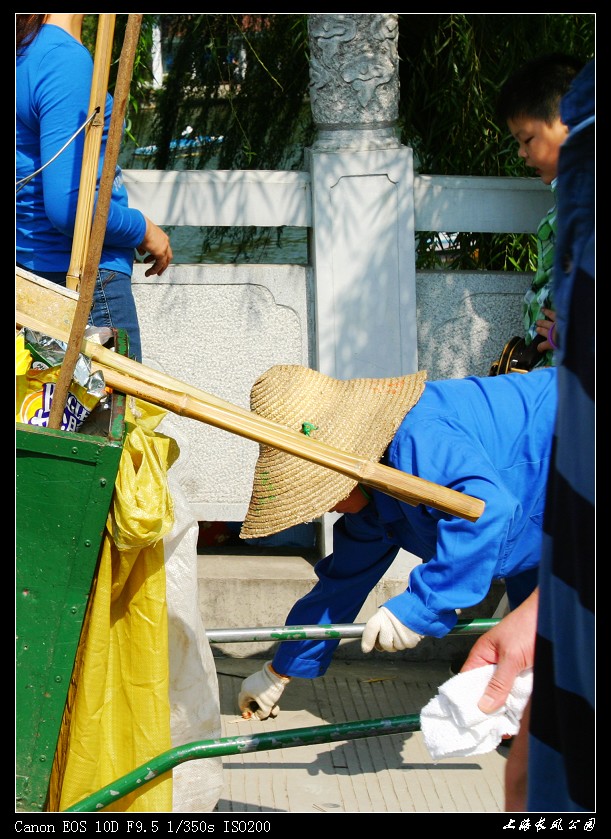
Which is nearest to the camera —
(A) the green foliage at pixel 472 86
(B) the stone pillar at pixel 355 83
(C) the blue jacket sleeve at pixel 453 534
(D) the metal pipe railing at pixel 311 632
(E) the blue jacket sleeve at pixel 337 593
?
(C) the blue jacket sleeve at pixel 453 534

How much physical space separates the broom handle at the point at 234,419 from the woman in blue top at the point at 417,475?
0.24 m

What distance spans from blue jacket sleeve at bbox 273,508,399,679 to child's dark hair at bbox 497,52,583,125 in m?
1.45

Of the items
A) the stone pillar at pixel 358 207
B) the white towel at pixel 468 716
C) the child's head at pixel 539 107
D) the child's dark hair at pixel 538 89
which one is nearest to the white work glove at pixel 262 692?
the white towel at pixel 468 716

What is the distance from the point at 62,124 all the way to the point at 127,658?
53.6 inches

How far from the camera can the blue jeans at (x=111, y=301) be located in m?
2.74

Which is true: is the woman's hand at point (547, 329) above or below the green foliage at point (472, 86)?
below

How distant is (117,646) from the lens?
2.01 metres

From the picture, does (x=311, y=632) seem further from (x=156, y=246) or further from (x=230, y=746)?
(x=156, y=246)

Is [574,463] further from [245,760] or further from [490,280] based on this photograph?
[490,280]

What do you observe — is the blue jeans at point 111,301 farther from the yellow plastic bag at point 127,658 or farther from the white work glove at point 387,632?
the white work glove at point 387,632

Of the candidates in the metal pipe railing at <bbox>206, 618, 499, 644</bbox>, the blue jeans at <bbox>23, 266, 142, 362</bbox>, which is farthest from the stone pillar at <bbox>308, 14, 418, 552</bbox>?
the metal pipe railing at <bbox>206, 618, 499, 644</bbox>

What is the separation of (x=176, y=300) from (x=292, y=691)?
4.90 feet

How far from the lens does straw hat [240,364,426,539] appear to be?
7.23 feet

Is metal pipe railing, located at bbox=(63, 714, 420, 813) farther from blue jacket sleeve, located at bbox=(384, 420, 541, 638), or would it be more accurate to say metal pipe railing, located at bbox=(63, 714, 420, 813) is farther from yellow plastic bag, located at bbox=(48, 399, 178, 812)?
blue jacket sleeve, located at bbox=(384, 420, 541, 638)
